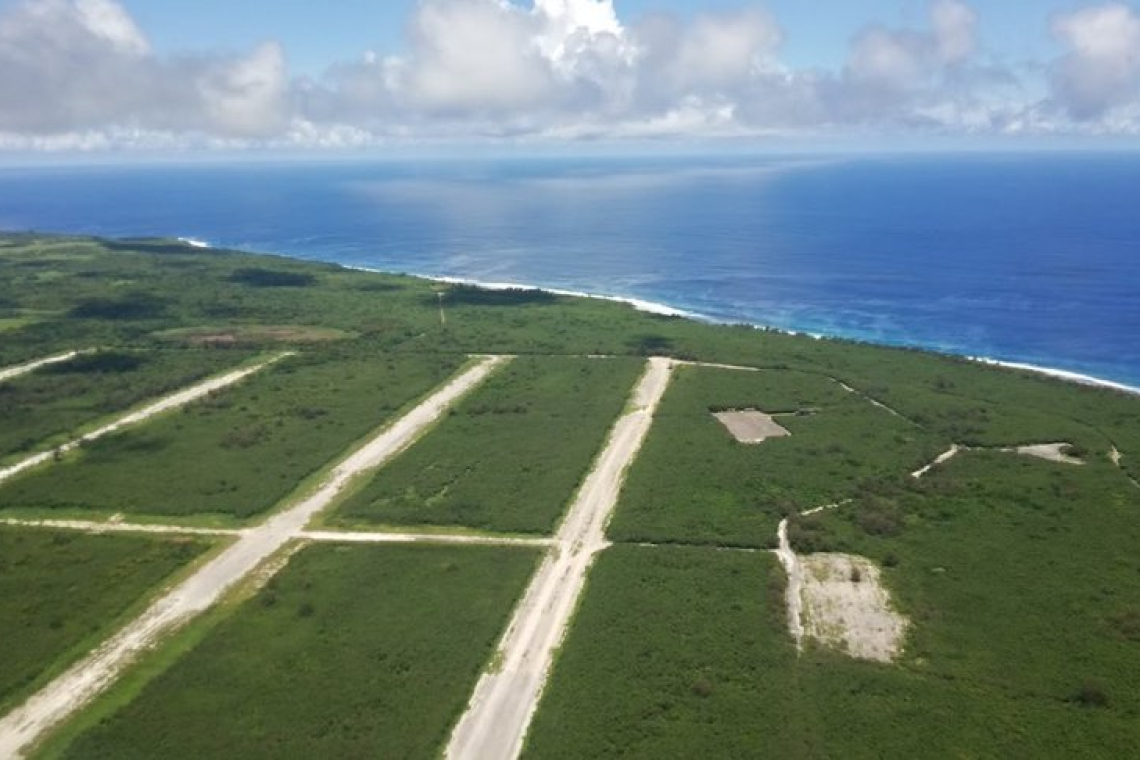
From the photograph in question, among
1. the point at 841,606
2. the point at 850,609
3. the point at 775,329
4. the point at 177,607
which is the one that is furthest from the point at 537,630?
the point at 775,329

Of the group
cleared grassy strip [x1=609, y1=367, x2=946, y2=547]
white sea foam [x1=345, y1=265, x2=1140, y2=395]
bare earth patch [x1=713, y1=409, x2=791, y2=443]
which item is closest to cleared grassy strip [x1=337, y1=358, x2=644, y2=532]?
cleared grassy strip [x1=609, y1=367, x2=946, y2=547]

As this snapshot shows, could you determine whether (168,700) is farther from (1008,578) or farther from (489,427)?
(1008,578)

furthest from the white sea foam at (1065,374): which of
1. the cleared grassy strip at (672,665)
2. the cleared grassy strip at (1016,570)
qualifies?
the cleared grassy strip at (672,665)

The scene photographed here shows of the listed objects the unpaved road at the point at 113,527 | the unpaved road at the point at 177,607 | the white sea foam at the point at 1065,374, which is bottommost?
the white sea foam at the point at 1065,374

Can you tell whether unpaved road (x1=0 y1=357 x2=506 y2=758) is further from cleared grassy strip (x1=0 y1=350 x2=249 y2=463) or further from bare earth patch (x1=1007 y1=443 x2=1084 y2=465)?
bare earth patch (x1=1007 y1=443 x2=1084 y2=465)

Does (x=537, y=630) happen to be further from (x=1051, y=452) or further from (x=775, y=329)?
(x=775, y=329)

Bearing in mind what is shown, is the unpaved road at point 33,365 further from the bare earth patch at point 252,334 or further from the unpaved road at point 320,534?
the unpaved road at point 320,534

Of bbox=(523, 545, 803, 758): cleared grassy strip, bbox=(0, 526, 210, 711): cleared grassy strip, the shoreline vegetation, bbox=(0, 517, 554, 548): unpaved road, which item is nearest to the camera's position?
bbox=(523, 545, 803, 758): cleared grassy strip
